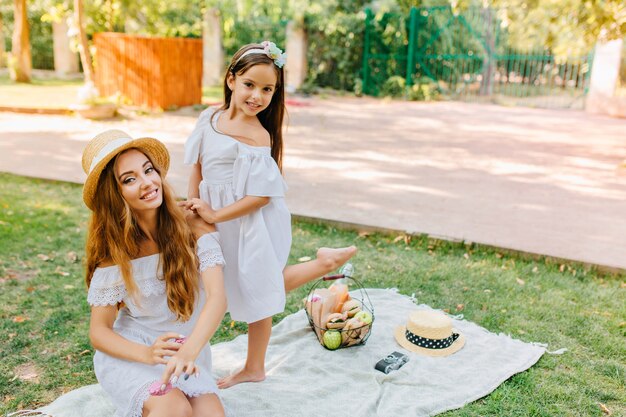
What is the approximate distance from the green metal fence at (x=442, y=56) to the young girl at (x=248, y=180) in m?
12.7

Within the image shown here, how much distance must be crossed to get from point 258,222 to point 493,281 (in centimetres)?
218

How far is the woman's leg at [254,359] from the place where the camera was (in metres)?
2.84

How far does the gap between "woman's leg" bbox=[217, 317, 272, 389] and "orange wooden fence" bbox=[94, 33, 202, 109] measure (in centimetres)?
918

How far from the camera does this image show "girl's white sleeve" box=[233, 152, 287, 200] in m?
2.53

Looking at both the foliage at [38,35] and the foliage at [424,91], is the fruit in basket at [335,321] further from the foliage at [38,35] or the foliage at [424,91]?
the foliage at [38,35]

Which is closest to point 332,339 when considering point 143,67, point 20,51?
point 143,67

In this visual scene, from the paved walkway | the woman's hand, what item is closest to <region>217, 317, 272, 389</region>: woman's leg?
the woman's hand

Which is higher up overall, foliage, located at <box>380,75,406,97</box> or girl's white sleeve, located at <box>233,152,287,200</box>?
girl's white sleeve, located at <box>233,152,287,200</box>

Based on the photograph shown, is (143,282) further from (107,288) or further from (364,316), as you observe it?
(364,316)

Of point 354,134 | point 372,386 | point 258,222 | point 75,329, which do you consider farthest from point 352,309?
point 354,134

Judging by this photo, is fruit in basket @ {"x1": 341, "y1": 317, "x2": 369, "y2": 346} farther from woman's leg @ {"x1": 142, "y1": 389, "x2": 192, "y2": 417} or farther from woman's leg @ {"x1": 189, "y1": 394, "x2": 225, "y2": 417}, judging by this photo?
woman's leg @ {"x1": 142, "y1": 389, "x2": 192, "y2": 417}

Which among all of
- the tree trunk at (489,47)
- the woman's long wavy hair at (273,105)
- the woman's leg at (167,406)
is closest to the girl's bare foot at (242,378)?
the woman's leg at (167,406)

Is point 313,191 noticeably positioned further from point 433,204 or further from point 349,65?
point 349,65

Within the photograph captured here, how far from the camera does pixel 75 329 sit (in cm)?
336
